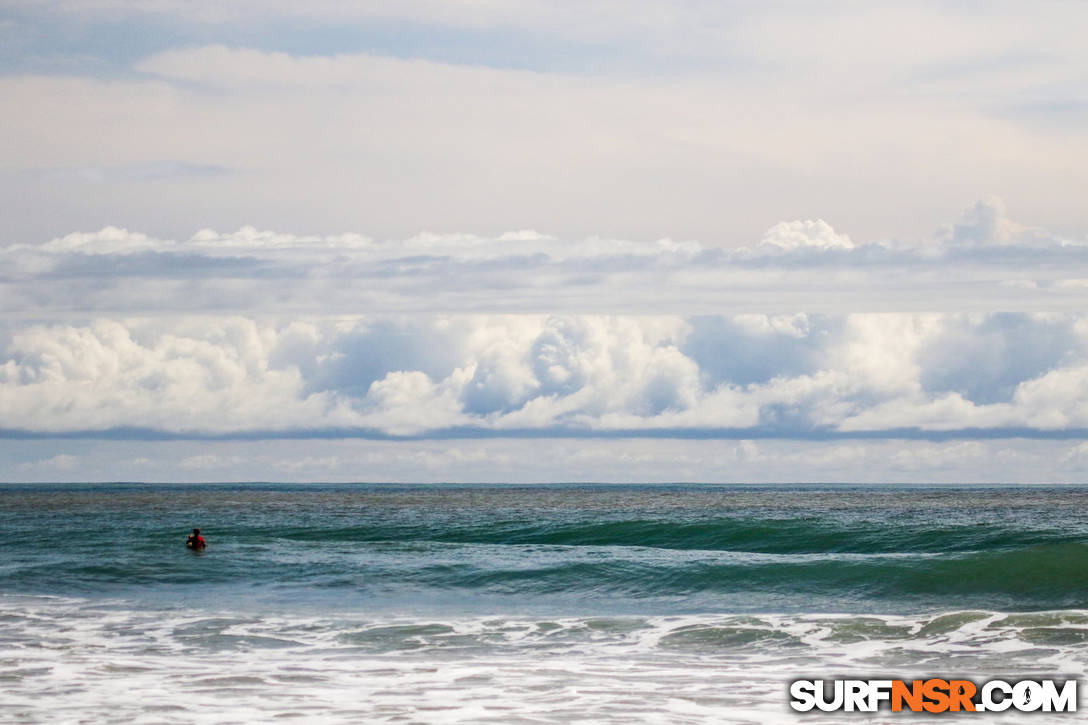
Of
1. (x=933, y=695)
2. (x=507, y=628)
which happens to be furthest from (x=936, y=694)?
(x=507, y=628)

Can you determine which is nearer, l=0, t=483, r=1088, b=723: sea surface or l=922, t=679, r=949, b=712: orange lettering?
l=922, t=679, r=949, b=712: orange lettering

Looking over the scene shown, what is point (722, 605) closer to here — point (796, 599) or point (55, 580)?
point (796, 599)

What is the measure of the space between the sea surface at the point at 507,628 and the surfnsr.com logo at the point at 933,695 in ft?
1.51

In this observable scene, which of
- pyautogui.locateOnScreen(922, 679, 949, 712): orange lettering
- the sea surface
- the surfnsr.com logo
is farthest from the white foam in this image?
pyautogui.locateOnScreen(922, 679, 949, 712): orange lettering

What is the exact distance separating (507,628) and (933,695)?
9.95 metres

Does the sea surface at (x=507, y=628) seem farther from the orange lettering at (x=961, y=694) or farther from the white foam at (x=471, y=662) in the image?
the orange lettering at (x=961, y=694)

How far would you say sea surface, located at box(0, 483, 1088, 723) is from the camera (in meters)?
16.7

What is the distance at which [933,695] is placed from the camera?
17266 millimetres

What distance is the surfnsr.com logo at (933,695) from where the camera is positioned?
1638cm

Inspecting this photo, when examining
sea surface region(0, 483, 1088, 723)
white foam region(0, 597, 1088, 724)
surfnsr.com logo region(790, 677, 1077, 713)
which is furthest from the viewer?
sea surface region(0, 483, 1088, 723)

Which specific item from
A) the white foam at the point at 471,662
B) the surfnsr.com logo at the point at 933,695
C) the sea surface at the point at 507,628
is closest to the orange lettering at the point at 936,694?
the surfnsr.com logo at the point at 933,695

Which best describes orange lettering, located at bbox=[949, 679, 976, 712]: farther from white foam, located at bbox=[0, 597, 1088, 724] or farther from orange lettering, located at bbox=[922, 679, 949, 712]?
white foam, located at bbox=[0, 597, 1088, 724]

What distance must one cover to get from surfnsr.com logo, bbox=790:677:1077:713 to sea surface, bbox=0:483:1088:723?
0.46 meters

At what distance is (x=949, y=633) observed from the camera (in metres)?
23.3
